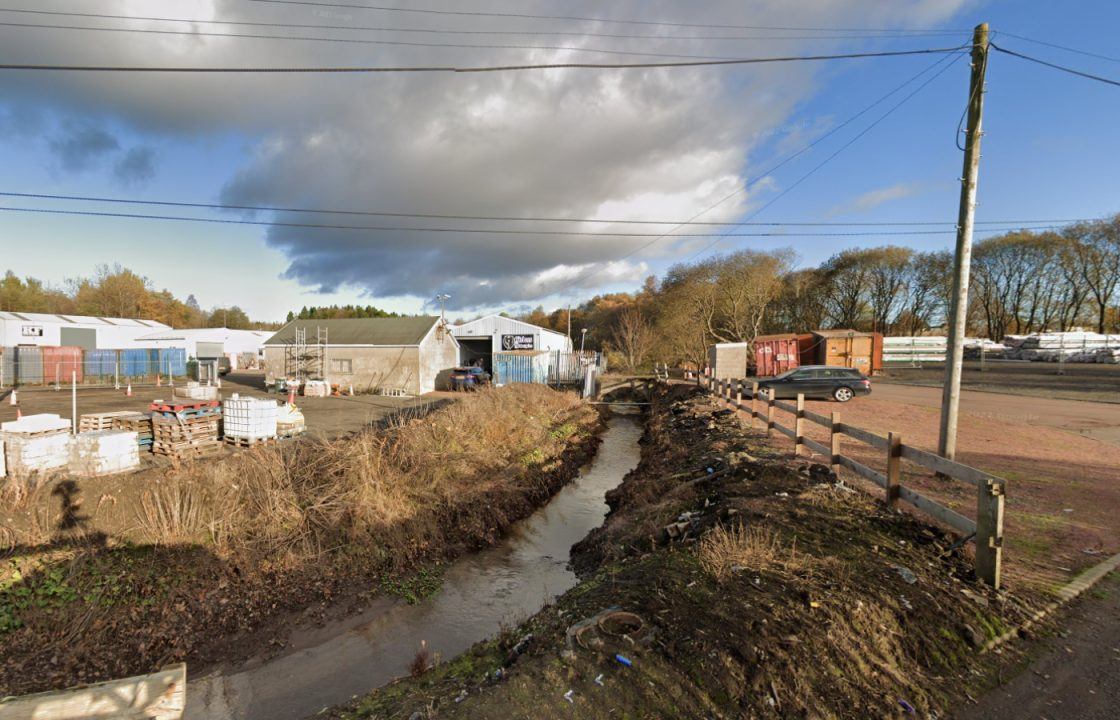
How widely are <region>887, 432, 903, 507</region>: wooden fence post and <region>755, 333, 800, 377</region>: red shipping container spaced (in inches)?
1159

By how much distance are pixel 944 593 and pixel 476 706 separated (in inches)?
149

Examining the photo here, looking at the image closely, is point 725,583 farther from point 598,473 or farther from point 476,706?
point 598,473

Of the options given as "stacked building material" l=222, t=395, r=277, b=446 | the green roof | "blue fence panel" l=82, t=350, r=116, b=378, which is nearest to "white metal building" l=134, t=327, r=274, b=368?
"blue fence panel" l=82, t=350, r=116, b=378

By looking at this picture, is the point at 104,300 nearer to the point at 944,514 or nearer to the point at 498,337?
the point at 498,337

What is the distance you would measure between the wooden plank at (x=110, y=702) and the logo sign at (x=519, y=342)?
1521 inches

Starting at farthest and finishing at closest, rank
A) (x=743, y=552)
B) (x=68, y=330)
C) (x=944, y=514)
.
→ (x=68, y=330) < (x=944, y=514) < (x=743, y=552)

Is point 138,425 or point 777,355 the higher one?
point 777,355

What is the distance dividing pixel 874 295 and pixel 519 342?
37.8m

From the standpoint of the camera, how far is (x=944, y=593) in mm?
3926

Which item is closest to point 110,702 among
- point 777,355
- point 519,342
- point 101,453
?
point 101,453

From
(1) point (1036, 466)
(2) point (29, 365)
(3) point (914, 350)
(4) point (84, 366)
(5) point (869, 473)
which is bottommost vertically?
(4) point (84, 366)

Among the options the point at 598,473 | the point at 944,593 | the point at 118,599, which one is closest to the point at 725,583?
the point at 944,593

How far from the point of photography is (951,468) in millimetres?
4648

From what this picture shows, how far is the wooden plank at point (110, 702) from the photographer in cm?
337
